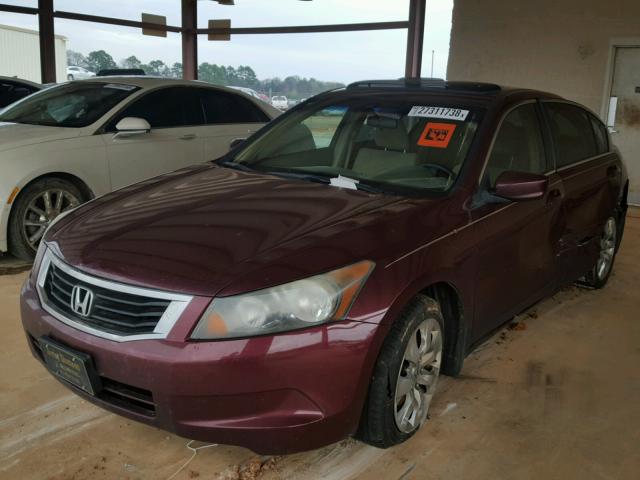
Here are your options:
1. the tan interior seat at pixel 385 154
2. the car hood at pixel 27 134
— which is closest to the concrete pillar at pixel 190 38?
→ the car hood at pixel 27 134

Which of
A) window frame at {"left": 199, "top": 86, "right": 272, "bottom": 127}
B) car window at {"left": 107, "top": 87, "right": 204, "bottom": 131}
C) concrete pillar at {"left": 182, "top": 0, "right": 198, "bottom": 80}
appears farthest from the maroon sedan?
concrete pillar at {"left": 182, "top": 0, "right": 198, "bottom": 80}

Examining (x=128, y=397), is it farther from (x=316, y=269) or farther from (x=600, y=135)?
(x=600, y=135)

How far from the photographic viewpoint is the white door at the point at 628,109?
859cm

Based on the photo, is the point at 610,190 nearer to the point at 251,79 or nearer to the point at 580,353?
the point at 580,353

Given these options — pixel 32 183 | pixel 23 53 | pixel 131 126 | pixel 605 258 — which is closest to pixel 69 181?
pixel 32 183

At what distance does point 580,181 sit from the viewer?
382 centimetres

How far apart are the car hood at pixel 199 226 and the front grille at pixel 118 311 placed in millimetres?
53

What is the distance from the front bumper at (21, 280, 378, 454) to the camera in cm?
201

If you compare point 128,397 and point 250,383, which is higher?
point 250,383

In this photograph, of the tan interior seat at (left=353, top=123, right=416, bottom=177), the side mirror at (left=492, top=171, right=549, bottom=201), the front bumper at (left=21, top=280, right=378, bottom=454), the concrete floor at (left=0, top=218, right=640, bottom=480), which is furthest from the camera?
the tan interior seat at (left=353, top=123, right=416, bottom=177)

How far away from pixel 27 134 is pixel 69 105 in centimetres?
66

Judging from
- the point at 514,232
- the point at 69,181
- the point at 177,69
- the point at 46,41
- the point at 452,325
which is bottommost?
the point at 452,325

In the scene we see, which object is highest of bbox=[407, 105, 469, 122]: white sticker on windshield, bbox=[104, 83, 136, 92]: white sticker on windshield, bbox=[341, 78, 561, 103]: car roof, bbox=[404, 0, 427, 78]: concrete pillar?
bbox=[404, 0, 427, 78]: concrete pillar

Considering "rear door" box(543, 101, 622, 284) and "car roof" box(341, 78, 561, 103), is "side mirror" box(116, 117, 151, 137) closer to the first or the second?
"car roof" box(341, 78, 561, 103)
